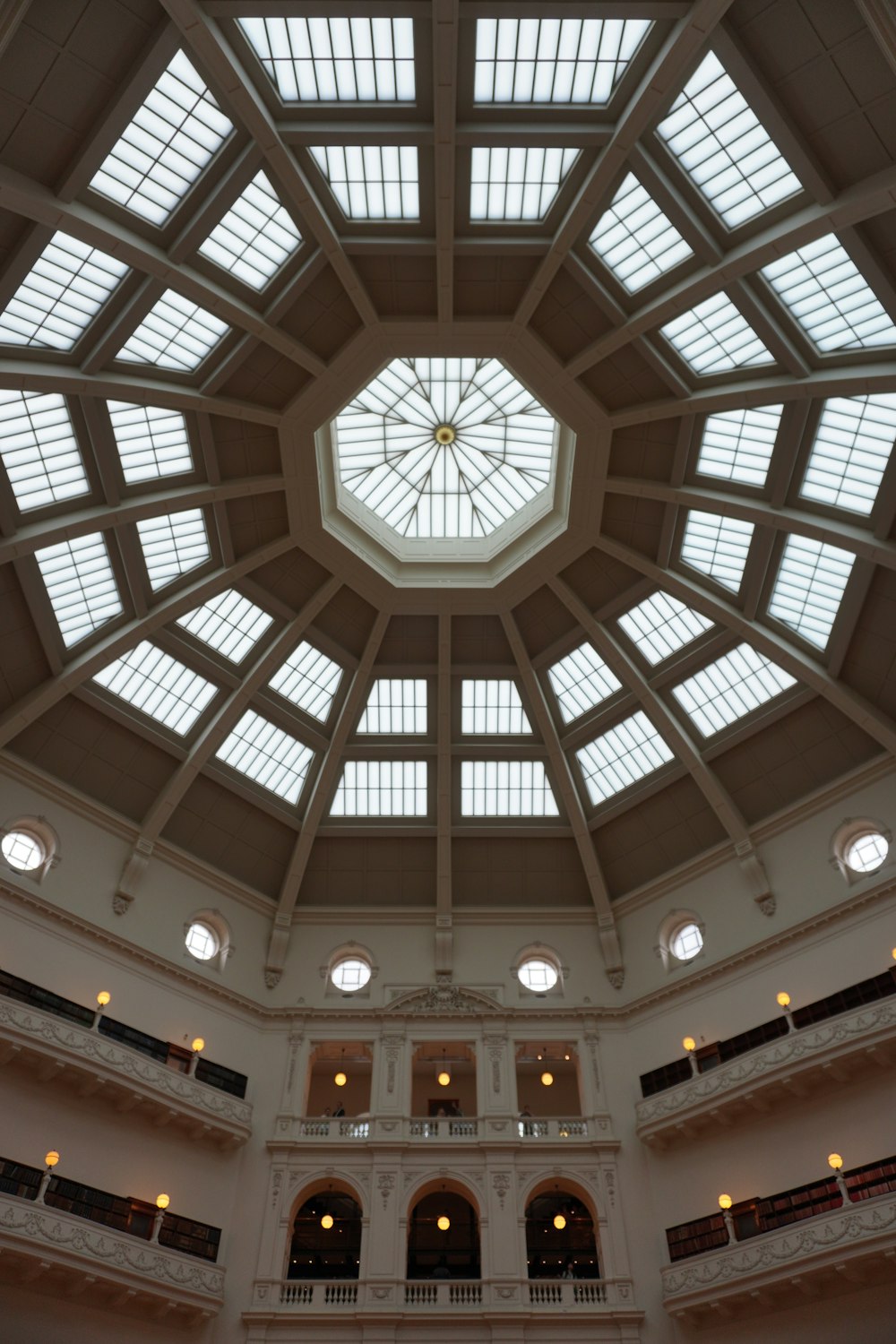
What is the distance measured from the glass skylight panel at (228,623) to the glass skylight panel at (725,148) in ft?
56.3

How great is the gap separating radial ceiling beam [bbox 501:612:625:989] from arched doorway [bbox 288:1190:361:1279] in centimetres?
1187

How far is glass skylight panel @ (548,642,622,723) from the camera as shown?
32438 mm

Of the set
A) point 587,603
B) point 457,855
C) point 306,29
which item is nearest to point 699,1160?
point 457,855

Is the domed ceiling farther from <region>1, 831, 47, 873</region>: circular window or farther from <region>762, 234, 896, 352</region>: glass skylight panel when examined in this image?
<region>1, 831, 47, 873</region>: circular window

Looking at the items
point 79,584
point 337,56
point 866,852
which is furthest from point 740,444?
point 79,584

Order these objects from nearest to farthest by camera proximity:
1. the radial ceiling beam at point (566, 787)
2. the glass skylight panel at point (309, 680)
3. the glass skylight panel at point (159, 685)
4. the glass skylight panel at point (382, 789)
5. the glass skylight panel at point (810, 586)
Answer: the glass skylight panel at point (810, 586), the glass skylight panel at point (159, 685), the radial ceiling beam at point (566, 787), the glass skylight panel at point (309, 680), the glass skylight panel at point (382, 789)

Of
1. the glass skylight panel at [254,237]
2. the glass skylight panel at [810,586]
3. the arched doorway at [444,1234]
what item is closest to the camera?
the glass skylight panel at [254,237]

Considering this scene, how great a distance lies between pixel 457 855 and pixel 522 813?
2614 mm

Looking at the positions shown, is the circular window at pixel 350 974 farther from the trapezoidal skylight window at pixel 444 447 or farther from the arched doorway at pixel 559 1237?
the trapezoidal skylight window at pixel 444 447

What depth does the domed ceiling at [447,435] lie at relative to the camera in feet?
64.4

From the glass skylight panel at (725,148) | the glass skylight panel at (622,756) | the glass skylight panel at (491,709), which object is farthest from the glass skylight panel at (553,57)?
the glass skylight panel at (622,756)

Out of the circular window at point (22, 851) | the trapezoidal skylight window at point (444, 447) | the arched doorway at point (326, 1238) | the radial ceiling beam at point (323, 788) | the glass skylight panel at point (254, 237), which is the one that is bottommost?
the arched doorway at point (326, 1238)

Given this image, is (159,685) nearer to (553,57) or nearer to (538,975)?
(538,975)

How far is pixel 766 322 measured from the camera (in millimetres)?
23234
